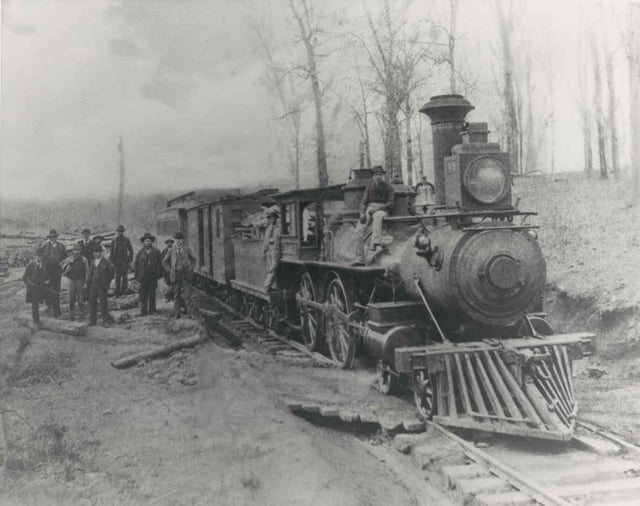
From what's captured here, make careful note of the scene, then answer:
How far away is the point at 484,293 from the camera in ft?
18.6

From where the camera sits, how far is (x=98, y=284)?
24.7 ft

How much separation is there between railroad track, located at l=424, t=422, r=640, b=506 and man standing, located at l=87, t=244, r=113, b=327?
454 cm

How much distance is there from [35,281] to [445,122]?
485 centimetres

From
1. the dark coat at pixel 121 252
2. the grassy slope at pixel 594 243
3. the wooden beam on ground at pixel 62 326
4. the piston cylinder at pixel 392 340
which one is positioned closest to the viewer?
the piston cylinder at pixel 392 340

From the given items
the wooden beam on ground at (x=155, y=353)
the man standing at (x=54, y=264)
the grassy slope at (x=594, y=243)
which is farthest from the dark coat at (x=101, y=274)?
the grassy slope at (x=594, y=243)

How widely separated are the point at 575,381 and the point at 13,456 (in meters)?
5.83

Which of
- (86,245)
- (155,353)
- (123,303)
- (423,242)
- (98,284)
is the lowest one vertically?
(155,353)

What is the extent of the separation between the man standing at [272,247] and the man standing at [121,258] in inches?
85.5

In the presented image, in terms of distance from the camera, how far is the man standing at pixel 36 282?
641 centimetres

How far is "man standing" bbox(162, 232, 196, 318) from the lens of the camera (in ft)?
32.6

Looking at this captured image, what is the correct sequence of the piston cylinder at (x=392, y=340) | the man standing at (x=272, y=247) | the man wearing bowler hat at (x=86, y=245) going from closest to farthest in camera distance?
the piston cylinder at (x=392, y=340) → the man wearing bowler hat at (x=86, y=245) → the man standing at (x=272, y=247)

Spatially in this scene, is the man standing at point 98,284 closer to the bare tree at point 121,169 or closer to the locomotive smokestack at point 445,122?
the bare tree at point 121,169

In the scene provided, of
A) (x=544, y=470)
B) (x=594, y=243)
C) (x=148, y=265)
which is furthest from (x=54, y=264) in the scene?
(x=594, y=243)

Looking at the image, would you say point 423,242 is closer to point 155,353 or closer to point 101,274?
point 155,353
